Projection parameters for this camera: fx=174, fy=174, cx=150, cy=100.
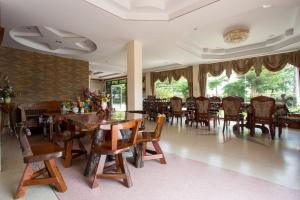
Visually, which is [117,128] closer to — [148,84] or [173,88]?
[173,88]

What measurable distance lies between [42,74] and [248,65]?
758 cm

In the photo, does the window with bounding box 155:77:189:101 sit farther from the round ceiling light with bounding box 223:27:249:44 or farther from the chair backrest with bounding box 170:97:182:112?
the round ceiling light with bounding box 223:27:249:44

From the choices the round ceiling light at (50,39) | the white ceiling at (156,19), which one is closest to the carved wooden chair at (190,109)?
the white ceiling at (156,19)

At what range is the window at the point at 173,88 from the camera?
9.39m

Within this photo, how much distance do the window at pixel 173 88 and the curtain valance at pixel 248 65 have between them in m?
1.27

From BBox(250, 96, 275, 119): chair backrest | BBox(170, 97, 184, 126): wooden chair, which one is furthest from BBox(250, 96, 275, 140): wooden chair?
BBox(170, 97, 184, 126): wooden chair

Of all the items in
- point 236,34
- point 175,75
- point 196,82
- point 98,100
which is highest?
point 236,34

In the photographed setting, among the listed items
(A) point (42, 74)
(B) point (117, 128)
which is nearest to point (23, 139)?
(B) point (117, 128)

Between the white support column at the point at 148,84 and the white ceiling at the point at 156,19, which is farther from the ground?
the white ceiling at the point at 156,19

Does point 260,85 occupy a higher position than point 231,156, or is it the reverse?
point 260,85

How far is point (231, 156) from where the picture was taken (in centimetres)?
299

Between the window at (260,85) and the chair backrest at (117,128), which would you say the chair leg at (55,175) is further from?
the window at (260,85)

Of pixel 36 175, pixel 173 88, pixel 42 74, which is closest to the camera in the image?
pixel 36 175

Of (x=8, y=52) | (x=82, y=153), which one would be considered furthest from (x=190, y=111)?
(x=8, y=52)
